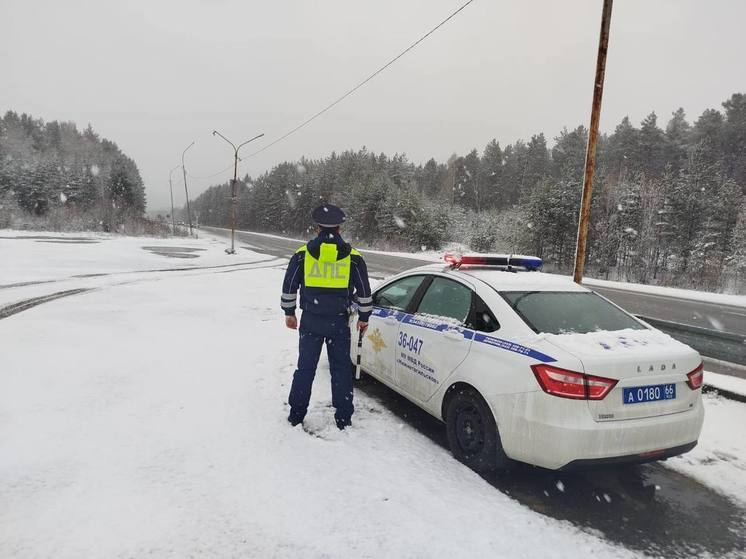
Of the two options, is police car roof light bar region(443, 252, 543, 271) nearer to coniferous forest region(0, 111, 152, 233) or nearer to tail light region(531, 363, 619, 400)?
tail light region(531, 363, 619, 400)

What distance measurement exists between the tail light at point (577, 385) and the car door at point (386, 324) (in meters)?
1.82

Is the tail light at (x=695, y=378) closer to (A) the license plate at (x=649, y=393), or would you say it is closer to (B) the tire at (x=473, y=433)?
(A) the license plate at (x=649, y=393)

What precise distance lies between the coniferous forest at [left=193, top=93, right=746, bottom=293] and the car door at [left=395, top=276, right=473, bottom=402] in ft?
87.9

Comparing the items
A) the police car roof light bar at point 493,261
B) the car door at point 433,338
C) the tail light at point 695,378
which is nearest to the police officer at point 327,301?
the car door at point 433,338

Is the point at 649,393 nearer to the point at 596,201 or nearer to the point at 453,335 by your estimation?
the point at 453,335

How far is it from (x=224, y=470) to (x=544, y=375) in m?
2.37

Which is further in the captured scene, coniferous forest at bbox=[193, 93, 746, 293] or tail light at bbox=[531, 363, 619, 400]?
coniferous forest at bbox=[193, 93, 746, 293]

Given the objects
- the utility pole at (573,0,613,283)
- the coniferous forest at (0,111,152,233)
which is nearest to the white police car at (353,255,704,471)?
the utility pole at (573,0,613,283)

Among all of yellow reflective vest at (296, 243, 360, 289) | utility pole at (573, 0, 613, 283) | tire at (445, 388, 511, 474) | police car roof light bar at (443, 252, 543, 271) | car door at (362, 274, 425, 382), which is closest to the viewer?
tire at (445, 388, 511, 474)

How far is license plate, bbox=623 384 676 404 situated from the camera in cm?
283

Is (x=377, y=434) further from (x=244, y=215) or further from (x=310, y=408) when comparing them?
(x=244, y=215)

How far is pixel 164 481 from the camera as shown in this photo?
2955 millimetres

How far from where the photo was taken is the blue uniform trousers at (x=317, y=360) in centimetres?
382

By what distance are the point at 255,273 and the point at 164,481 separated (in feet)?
48.8
